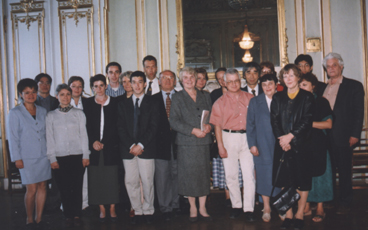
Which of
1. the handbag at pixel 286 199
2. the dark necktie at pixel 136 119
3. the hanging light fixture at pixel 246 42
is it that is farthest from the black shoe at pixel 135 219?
the hanging light fixture at pixel 246 42

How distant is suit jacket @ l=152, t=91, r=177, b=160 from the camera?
3.84 meters

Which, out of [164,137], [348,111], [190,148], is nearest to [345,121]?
[348,111]

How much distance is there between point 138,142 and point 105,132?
0.42m

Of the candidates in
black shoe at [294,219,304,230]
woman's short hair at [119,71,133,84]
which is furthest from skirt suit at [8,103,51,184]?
black shoe at [294,219,304,230]

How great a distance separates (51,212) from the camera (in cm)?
445

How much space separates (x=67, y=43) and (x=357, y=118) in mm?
4664

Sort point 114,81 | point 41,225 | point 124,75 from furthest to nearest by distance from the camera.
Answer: point 114,81 < point 124,75 < point 41,225

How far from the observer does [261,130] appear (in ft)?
11.7

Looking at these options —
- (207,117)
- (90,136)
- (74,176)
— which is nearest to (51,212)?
(74,176)

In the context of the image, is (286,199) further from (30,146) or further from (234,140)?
(30,146)

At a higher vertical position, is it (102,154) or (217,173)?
(102,154)

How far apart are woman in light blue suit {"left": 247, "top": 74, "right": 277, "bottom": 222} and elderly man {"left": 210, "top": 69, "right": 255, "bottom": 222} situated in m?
0.10

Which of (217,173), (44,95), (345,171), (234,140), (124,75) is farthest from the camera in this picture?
(44,95)

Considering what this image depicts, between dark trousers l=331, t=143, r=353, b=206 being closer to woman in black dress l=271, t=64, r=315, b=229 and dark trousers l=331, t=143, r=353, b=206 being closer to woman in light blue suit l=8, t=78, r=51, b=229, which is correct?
woman in black dress l=271, t=64, r=315, b=229
